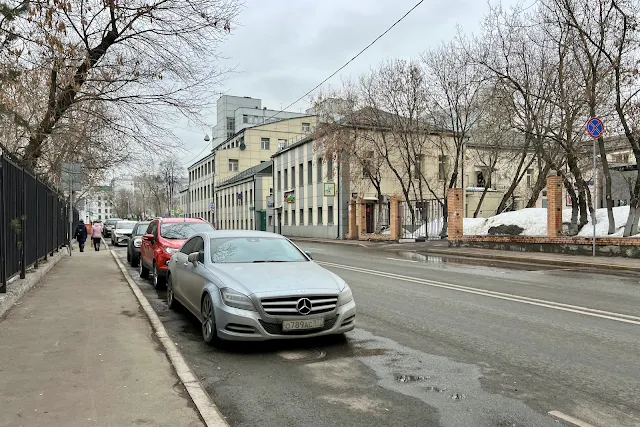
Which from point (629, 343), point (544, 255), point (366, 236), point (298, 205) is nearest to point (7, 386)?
point (629, 343)

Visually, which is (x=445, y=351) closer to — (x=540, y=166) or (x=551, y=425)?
(x=551, y=425)

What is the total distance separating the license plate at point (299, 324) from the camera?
5.65m

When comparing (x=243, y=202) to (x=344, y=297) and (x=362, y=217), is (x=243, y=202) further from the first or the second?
(x=344, y=297)

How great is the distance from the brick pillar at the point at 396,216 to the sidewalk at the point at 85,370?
24.1m

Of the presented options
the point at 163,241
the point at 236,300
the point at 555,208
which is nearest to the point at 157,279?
the point at 163,241

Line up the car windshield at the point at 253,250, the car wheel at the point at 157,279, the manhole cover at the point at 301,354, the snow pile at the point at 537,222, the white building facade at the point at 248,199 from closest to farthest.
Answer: the manhole cover at the point at 301,354, the car windshield at the point at 253,250, the car wheel at the point at 157,279, the snow pile at the point at 537,222, the white building facade at the point at 248,199

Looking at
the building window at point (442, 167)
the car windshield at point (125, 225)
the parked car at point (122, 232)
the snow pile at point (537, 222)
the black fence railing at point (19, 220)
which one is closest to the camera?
the black fence railing at point (19, 220)

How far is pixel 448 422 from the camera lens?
12.6 ft

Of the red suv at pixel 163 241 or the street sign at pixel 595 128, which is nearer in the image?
the red suv at pixel 163 241

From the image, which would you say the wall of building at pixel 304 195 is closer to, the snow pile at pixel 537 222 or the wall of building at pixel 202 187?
the snow pile at pixel 537 222

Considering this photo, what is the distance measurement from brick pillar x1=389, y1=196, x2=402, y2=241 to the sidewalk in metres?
24.1

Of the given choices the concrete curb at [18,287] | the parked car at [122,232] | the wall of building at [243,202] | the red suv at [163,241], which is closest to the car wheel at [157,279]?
the red suv at [163,241]

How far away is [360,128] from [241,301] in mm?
27447

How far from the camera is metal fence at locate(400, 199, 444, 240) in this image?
31.6m
